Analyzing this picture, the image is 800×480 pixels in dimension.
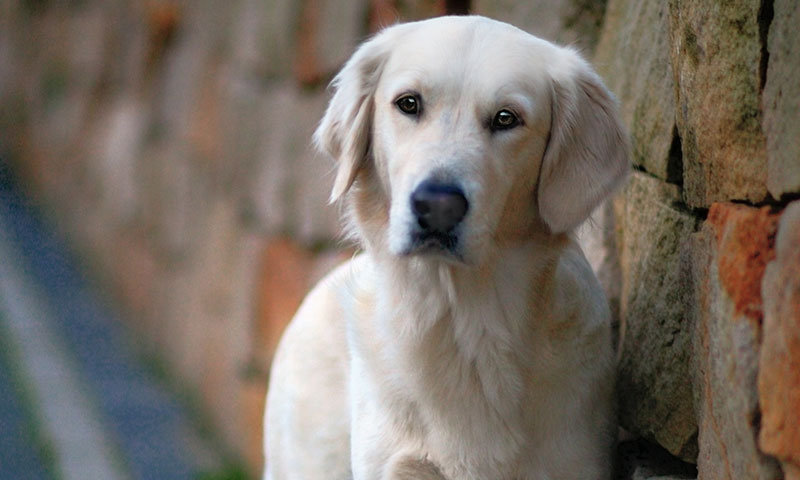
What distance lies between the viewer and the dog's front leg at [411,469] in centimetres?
260

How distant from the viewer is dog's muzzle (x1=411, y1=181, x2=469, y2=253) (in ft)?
7.65

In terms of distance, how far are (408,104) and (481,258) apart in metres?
0.46

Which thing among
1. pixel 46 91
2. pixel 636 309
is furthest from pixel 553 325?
pixel 46 91

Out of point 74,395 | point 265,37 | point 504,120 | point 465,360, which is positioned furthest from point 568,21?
point 74,395

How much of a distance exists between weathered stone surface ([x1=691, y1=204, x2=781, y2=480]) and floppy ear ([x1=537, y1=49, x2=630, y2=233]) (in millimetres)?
479

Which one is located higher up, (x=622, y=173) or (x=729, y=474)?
(x=622, y=173)

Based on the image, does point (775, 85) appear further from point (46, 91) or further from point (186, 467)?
point (46, 91)

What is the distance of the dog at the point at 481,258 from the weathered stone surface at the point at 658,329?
0.32ft

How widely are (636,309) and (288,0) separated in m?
4.30

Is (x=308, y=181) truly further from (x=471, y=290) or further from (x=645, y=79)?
(x=471, y=290)

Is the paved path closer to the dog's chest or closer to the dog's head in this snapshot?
the dog's chest

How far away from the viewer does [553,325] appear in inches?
106

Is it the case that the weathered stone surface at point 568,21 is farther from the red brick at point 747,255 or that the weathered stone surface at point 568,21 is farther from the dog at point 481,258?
the red brick at point 747,255

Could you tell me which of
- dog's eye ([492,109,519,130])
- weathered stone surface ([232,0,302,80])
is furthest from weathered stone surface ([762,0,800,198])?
weathered stone surface ([232,0,302,80])
